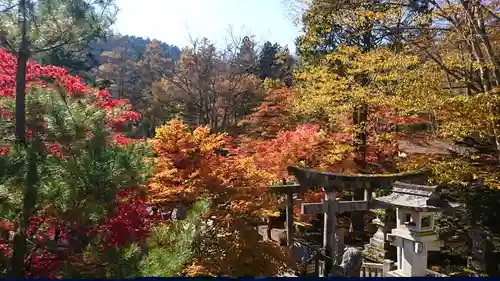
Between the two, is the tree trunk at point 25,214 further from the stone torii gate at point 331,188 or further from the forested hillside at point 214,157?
the stone torii gate at point 331,188

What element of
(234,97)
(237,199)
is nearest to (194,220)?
(237,199)

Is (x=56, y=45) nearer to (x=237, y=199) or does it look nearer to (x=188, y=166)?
(x=188, y=166)

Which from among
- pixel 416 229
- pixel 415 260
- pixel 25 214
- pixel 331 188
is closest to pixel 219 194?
pixel 331 188

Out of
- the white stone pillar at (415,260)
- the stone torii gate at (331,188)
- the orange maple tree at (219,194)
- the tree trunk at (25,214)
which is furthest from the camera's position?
the stone torii gate at (331,188)

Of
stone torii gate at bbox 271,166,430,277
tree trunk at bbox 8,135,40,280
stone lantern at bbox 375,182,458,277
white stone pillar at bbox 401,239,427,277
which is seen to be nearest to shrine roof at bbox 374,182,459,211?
stone lantern at bbox 375,182,458,277

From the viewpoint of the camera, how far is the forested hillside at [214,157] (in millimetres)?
3859

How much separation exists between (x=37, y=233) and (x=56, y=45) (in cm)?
260

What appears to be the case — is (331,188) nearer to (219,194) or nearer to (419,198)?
(419,198)

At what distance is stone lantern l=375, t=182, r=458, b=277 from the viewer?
728cm

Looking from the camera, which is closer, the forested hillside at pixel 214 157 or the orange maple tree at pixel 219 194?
the forested hillside at pixel 214 157

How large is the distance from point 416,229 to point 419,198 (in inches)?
26.9

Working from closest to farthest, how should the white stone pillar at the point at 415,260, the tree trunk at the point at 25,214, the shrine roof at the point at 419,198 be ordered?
the tree trunk at the point at 25,214, the white stone pillar at the point at 415,260, the shrine roof at the point at 419,198

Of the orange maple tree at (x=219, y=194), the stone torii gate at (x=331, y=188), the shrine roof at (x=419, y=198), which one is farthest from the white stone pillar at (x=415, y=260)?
the orange maple tree at (x=219, y=194)

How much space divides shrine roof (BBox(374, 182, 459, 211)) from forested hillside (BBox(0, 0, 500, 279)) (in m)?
0.13
